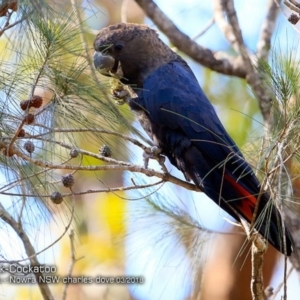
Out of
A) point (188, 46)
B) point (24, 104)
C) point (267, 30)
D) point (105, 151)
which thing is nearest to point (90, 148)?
point (188, 46)

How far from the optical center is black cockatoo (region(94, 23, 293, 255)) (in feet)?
6.85

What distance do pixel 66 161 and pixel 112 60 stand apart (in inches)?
33.5

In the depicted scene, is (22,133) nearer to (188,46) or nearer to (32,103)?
(32,103)

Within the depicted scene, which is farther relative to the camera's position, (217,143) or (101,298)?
(101,298)

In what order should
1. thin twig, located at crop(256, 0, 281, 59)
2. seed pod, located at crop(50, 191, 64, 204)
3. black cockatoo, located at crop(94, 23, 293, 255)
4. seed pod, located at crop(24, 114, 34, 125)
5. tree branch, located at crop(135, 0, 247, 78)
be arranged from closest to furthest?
seed pod, located at crop(24, 114, 34, 125)
seed pod, located at crop(50, 191, 64, 204)
black cockatoo, located at crop(94, 23, 293, 255)
thin twig, located at crop(256, 0, 281, 59)
tree branch, located at crop(135, 0, 247, 78)

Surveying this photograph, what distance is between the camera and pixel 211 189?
2.19m

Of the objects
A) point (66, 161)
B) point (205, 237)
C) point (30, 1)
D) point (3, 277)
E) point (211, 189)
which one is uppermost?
point (30, 1)

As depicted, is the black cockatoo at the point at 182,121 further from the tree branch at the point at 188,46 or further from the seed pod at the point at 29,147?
the tree branch at the point at 188,46

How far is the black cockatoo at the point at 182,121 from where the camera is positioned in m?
2.09

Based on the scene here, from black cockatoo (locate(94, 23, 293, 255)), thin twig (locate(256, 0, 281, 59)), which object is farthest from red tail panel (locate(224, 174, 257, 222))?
thin twig (locate(256, 0, 281, 59))

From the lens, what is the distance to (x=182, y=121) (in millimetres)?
2340

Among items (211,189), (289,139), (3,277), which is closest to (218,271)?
(211,189)

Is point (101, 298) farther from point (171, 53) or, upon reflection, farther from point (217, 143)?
point (217, 143)

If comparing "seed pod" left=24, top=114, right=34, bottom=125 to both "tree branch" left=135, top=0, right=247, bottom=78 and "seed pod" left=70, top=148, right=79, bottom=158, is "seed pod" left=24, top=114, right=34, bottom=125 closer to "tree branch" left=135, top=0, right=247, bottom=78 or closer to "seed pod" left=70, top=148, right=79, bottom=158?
"seed pod" left=70, top=148, right=79, bottom=158
